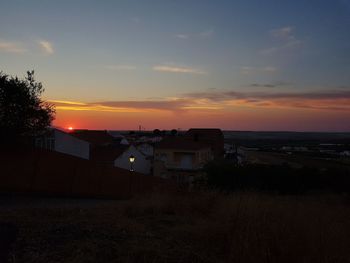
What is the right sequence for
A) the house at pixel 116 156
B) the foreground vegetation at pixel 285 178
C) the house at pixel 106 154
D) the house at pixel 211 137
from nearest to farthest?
the foreground vegetation at pixel 285 178 → the house at pixel 106 154 → the house at pixel 116 156 → the house at pixel 211 137

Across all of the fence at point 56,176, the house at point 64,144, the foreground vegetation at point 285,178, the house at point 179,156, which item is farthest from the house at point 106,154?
the fence at point 56,176

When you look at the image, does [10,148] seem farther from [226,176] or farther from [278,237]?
[226,176]

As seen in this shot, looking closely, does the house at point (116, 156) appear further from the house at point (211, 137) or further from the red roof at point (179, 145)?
the house at point (211, 137)

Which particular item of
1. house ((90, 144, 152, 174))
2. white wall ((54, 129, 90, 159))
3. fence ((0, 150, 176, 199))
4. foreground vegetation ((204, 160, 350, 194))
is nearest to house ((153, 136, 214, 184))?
house ((90, 144, 152, 174))

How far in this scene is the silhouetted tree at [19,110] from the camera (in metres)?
15.9

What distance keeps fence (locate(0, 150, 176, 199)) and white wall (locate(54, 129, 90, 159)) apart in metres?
10.0

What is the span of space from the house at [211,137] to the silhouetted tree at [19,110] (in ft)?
123

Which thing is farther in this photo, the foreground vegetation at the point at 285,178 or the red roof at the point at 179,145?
the red roof at the point at 179,145

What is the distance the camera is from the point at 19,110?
16344 millimetres

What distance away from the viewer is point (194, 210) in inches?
321

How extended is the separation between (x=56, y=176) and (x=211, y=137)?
41.2m

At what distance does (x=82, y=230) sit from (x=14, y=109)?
11942 millimetres

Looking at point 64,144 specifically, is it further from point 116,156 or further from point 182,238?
point 182,238

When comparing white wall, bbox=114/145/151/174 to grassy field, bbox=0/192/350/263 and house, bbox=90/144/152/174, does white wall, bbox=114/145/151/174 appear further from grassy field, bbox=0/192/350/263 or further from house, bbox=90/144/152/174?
grassy field, bbox=0/192/350/263
